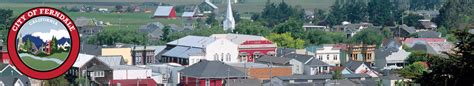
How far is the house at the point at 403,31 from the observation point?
1341 inches

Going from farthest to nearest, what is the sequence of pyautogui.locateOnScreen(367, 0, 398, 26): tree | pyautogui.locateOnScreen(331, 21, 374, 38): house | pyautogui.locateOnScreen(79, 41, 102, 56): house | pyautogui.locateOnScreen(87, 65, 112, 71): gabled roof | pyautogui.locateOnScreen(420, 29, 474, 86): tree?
pyautogui.locateOnScreen(367, 0, 398, 26): tree → pyautogui.locateOnScreen(331, 21, 374, 38): house → pyautogui.locateOnScreen(79, 41, 102, 56): house → pyautogui.locateOnScreen(87, 65, 112, 71): gabled roof → pyautogui.locateOnScreen(420, 29, 474, 86): tree

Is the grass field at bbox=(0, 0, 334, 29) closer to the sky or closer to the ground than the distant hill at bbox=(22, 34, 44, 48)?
closer to the ground

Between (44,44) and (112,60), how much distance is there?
15.8m

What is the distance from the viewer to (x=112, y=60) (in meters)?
21.2

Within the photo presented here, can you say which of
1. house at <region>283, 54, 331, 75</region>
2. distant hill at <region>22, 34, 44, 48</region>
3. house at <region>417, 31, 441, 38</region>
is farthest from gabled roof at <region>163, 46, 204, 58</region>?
distant hill at <region>22, 34, 44, 48</region>

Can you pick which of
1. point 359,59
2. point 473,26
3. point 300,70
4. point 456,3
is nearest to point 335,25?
point 456,3

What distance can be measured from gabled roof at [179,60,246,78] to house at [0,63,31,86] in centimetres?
248

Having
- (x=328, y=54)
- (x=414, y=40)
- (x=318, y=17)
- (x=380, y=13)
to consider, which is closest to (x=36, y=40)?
(x=328, y=54)

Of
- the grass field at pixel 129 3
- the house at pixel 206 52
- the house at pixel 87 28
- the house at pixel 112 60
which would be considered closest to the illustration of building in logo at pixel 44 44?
the house at pixel 112 60

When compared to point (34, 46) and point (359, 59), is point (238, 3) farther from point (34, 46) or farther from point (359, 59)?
point (34, 46)

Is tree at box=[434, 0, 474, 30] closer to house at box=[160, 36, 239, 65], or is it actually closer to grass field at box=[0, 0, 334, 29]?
grass field at box=[0, 0, 334, 29]

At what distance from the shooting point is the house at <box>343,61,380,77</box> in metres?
21.8

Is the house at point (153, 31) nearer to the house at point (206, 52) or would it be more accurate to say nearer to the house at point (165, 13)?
Answer: the house at point (206, 52)

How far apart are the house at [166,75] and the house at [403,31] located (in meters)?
13.4
